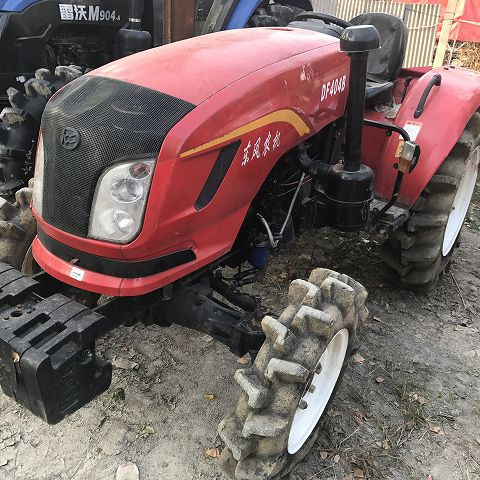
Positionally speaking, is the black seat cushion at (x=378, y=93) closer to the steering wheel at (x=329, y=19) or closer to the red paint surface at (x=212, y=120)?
the steering wheel at (x=329, y=19)

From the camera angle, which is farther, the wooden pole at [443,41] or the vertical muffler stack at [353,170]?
the wooden pole at [443,41]

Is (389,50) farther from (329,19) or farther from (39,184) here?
(39,184)

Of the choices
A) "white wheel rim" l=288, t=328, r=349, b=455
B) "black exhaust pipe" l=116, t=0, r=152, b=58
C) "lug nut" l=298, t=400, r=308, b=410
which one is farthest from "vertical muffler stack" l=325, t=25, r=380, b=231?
"black exhaust pipe" l=116, t=0, r=152, b=58

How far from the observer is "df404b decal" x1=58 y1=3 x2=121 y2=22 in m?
4.08

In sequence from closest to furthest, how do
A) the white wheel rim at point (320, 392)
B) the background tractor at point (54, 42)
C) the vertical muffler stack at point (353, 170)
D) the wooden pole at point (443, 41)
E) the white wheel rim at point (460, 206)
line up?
the vertical muffler stack at point (353, 170) < the white wheel rim at point (320, 392) < the background tractor at point (54, 42) < the white wheel rim at point (460, 206) < the wooden pole at point (443, 41)

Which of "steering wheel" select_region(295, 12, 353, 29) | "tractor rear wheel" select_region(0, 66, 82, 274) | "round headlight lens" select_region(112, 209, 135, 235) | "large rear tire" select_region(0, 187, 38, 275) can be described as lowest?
"large rear tire" select_region(0, 187, 38, 275)

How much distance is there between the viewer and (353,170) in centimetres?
242

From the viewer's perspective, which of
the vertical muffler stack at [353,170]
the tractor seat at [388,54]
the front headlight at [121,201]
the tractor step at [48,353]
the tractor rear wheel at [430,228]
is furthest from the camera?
the tractor seat at [388,54]

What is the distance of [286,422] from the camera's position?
1.86 metres

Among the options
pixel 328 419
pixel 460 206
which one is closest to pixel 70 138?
pixel 328 419

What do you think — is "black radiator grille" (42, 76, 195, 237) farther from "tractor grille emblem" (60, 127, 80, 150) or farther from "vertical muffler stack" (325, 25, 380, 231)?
"vertical muffler stack" (325, 25, 380, 231)

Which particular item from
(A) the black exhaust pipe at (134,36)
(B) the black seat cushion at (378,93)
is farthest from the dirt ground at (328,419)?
(A) the black exhaust pipe at (134,36)

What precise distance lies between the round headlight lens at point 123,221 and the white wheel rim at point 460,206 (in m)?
2.38

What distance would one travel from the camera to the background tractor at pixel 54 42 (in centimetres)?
286
